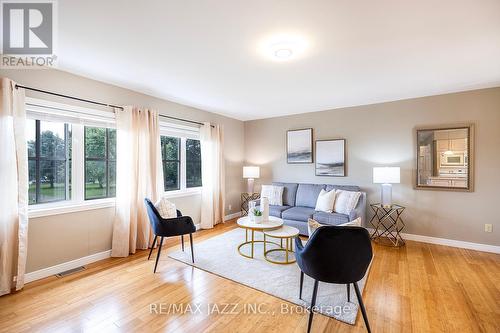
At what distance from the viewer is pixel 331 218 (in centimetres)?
375

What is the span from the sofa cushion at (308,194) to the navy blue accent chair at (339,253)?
2820 mm

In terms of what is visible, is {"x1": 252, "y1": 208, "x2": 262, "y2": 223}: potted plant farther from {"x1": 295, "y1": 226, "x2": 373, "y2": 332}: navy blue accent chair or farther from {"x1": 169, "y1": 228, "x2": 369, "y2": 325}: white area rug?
{"x1": 295, "y1": 226, "x2": 373, "y2": 332}: navy blue accent chair

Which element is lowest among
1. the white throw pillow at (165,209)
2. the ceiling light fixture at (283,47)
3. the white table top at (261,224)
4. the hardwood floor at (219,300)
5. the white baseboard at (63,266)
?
the hardwood floor at (219,300)

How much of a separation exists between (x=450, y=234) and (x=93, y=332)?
4.87 meters

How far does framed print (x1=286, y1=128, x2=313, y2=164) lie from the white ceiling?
1.41m

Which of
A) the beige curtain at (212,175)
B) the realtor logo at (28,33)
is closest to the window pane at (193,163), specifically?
the beige curtain at (212,175)

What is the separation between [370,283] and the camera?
2559 mm

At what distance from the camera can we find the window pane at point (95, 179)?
3113 mm

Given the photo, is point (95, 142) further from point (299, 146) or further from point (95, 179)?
point (299, 146)

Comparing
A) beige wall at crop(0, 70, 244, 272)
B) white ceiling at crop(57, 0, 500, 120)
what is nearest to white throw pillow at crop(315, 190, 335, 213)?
white ceiling at crop(57, 0, 500, 120)

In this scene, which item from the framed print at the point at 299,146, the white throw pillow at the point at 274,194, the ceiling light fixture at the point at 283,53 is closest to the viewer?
the ceiling light fixture at the point at 283,53

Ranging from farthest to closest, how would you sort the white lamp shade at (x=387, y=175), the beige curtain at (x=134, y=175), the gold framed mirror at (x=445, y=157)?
the white lamp shade at (x=387, y=175), the gold framed mirror at (x=445, y=157), the beige curtain at (x=134, y=175)

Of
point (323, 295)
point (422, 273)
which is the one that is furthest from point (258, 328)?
point (422, 273)

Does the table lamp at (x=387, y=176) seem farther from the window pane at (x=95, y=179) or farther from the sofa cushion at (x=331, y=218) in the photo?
the window pane at (x=95, y=179)
